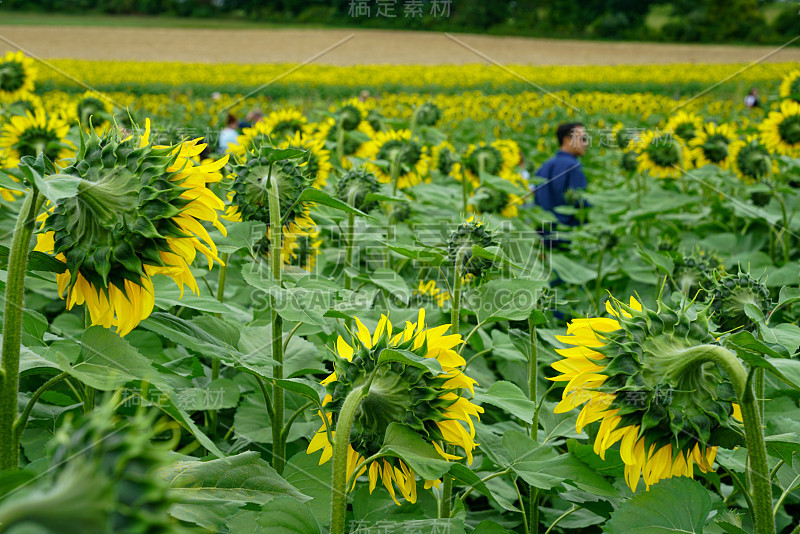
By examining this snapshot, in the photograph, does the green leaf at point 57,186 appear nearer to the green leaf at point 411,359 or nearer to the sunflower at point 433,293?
the green leaf at point 411,359

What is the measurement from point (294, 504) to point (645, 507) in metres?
0.45

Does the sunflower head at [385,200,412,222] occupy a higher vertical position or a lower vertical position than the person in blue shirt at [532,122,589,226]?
higher

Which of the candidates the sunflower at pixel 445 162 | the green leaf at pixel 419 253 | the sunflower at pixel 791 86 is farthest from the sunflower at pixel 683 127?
the green leaf at pixel 419 253

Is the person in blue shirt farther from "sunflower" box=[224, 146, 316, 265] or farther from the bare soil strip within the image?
the bare soil strip

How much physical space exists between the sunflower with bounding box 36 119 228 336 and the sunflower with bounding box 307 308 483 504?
249 mm

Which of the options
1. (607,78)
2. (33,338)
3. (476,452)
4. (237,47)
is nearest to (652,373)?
(476,452)

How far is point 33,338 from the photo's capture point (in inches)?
39.7

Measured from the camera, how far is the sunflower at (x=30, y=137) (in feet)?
7.73

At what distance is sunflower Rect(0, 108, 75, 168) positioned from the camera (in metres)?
2.36

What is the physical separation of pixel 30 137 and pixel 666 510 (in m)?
2.33

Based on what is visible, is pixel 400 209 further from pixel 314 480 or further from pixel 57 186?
pixel 57 186

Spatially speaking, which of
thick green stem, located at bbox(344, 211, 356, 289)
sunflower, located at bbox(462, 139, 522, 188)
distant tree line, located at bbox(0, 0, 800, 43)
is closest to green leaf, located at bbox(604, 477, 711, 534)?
thick green stem, located at bbox(344, 211, 356, 289)

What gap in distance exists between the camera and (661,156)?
344cm

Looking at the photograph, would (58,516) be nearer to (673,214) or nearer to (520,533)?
(520,533)
